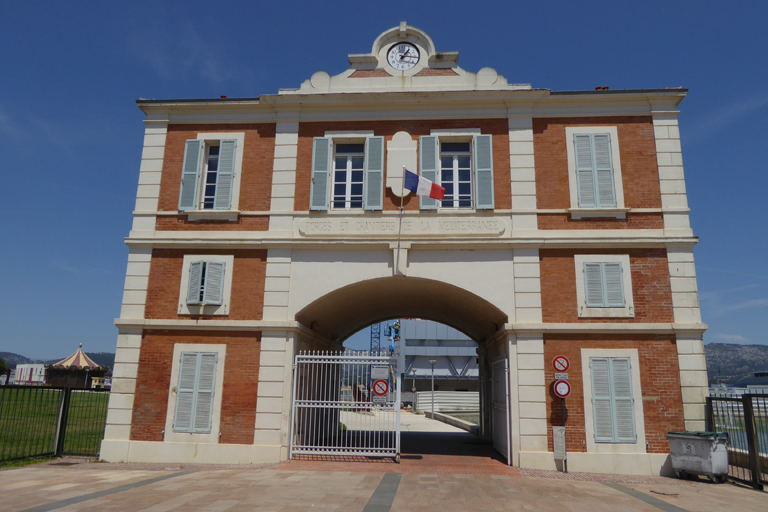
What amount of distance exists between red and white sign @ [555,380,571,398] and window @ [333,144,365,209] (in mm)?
6237

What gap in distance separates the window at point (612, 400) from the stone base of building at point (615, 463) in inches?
13.5

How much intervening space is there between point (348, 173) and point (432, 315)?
6625 millimetres

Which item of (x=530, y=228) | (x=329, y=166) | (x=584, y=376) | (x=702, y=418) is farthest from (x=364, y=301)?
(x=702, y=418)

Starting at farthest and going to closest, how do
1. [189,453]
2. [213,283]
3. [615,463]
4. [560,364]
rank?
[213,283] → [189,453] → [560,364] → [615,463]

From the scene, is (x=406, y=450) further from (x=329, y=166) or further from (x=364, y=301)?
(x=329, y=166)

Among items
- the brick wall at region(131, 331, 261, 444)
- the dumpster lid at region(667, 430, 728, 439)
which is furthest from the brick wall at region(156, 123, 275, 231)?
the dumpster lid at region(667, 430, 728, 439)

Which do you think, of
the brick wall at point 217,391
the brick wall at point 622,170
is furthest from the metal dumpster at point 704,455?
the brick wall at point 217,391

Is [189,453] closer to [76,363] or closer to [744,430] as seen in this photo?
[744,430]

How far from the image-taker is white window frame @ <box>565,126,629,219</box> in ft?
41.1

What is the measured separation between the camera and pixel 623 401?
11.6 meters

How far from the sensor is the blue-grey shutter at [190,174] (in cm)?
1328

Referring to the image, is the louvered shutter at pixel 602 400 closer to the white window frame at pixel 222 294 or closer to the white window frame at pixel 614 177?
the white window frame at pixel 614 177

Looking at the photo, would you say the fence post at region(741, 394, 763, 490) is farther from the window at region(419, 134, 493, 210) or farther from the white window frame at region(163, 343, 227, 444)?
the white window frame at region(163, 343, 227, 444)

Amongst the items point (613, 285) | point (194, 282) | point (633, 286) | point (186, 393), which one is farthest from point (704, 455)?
point (194, 282)
